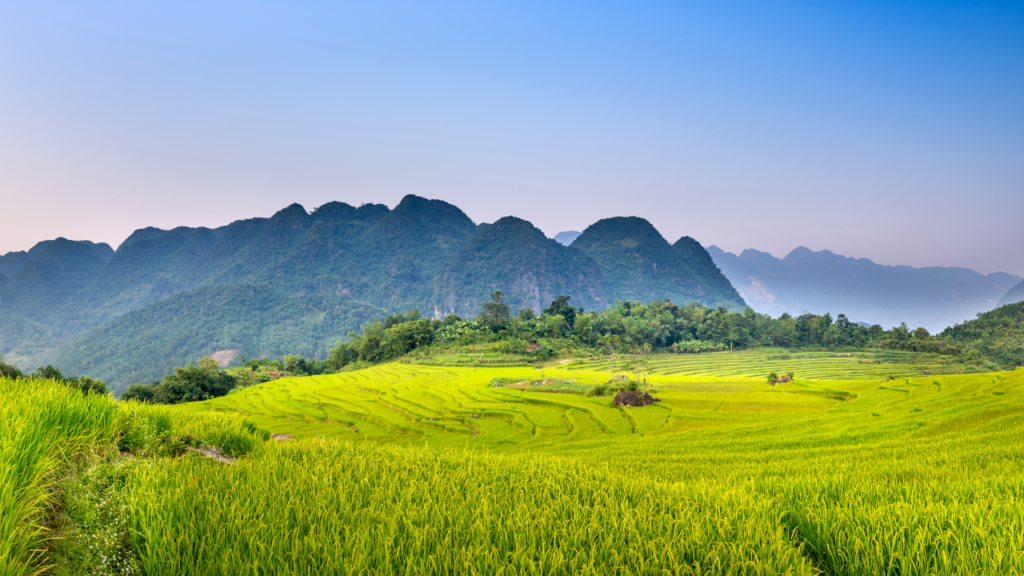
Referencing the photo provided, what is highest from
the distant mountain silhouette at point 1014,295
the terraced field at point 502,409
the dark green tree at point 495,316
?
the distant mountain silhouette at point 1014,295

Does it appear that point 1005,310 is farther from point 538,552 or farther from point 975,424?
point 538,552

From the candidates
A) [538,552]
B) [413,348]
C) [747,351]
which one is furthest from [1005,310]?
[538,552]

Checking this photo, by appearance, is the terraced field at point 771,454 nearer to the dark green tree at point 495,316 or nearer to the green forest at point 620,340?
the green forest at point 620,340

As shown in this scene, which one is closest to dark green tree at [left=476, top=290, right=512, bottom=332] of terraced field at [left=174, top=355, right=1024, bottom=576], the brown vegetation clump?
terraced field at [left=174, top=355, right=1024, bottom=576]

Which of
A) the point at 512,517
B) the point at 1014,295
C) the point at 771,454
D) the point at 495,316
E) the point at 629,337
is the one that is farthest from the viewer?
the point at 1014,295

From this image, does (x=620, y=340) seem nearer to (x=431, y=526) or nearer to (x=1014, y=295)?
(x=431, y=526)

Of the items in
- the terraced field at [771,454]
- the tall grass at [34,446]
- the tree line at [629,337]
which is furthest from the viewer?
the tree line at [629,337]

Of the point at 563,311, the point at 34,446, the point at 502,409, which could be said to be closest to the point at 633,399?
the point at 502,409

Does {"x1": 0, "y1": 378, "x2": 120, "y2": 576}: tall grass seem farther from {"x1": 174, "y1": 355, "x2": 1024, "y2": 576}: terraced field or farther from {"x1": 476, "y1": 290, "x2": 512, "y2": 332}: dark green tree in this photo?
{"x1": 476, "y1": 290, "x2": 512, "y2": 332}: dark green tree

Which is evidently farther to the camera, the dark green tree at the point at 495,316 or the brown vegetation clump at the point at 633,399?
the dark green tree at the point at 495,316

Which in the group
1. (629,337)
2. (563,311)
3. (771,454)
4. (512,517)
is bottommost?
(629,337)

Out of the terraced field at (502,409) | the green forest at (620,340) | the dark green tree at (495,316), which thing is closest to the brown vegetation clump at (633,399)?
the terraced field at (502,409)

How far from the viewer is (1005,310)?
80188 mm

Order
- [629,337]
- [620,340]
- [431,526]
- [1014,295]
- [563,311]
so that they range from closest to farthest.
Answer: [431,526]
[620,340]
[629,337]
[563,311]
[1014,295]
